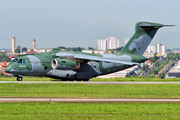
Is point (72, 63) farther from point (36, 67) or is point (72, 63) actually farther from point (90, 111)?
point (90, 111)

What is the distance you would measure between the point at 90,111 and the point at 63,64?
20.2 metres

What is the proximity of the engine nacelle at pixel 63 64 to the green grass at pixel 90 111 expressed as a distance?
17.3 meters

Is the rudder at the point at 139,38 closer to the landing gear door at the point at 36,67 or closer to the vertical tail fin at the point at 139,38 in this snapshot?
the vertical tail fin at the point at 139,38

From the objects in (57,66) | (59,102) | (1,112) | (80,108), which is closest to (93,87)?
(57,66)

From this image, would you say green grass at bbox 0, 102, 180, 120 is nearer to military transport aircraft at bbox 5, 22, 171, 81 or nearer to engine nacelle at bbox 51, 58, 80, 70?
military transport aircraft at bbox 5, 22, 171, 81

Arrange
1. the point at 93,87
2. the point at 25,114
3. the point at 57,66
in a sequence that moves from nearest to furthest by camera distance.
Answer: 1. the point at 25,114
2. the point at 93,87
3. the point at 57,66

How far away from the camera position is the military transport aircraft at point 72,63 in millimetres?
37406

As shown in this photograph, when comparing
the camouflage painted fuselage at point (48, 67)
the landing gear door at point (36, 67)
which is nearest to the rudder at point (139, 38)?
the camouflage painted fuselage at point (48, 67)

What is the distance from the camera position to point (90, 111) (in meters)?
17.6

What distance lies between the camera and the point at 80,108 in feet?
60.5

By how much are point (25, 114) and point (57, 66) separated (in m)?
20.4

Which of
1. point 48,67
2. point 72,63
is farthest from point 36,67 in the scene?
point 72,63

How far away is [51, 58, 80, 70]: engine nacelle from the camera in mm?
37219

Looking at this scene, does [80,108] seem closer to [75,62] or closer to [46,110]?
[46,110]
